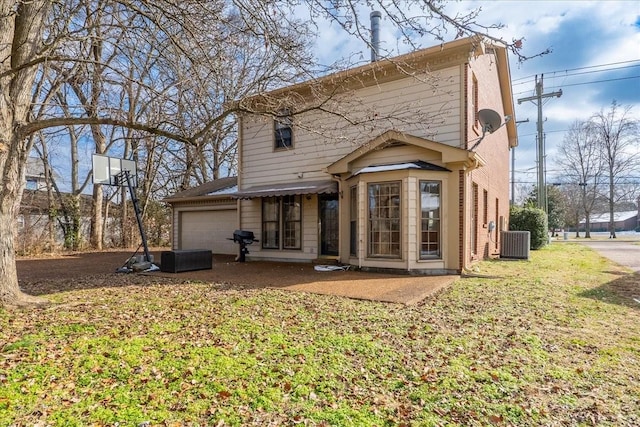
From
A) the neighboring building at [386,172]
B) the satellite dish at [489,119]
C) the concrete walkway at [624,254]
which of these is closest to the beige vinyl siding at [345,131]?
the neighboring building at [386,172]

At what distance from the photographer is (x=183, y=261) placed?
972 cm

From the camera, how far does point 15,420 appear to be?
252 centimetres

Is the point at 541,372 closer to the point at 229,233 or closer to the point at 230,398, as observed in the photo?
the point at 230,398

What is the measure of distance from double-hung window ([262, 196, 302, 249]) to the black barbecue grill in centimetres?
60

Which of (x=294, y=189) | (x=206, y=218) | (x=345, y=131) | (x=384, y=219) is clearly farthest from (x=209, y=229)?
(x=384, y=219)

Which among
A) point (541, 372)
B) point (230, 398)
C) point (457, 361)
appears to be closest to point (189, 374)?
point (230, 398)

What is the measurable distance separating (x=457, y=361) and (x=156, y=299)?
16.8 feet

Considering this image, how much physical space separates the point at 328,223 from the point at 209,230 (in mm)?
6476

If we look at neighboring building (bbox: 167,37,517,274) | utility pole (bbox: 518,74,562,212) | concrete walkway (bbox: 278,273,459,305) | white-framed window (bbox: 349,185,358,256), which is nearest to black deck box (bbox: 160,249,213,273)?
neighboring building (bbox: 167,37,517,274)

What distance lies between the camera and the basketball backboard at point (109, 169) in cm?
1054

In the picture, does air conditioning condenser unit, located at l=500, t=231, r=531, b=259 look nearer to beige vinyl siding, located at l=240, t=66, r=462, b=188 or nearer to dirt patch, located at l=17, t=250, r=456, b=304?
beige vinyl siding, located at l=240, t=66, r=462, b=188

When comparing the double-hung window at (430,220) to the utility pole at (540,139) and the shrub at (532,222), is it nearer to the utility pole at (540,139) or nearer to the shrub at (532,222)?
the shrub at (532,222)

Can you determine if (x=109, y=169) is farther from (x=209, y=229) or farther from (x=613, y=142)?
(x=613, y=142)

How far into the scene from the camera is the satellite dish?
1004 cm
